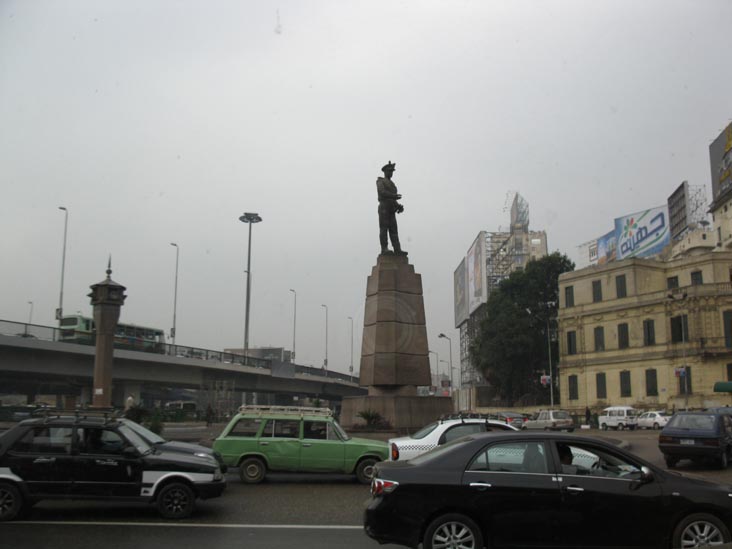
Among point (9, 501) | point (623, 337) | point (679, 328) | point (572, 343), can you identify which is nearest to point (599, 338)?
point (623, 337)

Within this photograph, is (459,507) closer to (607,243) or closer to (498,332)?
(498,332)

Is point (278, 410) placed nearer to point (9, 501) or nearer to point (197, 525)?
point (197, 525)

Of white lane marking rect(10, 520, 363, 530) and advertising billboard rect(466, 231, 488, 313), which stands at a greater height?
advertising billboard rect(466, 231, 488, 313)

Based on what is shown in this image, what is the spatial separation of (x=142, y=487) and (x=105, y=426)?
111 cm

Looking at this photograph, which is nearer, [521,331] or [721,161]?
[521,331]

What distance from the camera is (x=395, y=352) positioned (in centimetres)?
2342

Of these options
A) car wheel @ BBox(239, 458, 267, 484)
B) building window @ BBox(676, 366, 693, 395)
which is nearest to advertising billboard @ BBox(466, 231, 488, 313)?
building window @ BBox(676, 366, 693, 395)

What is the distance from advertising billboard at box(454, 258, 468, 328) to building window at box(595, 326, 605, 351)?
1902 inches

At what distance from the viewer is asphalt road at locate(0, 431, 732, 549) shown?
8.57 metres

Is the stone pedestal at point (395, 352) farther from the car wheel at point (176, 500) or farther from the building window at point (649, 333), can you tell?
the building window at point (649, 333)

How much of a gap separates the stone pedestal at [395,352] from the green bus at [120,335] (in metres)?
16.3

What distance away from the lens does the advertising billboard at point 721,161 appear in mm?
62906

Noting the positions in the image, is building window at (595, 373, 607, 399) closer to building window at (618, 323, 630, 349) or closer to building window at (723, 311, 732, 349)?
building window at (618, 323, 630, 349)

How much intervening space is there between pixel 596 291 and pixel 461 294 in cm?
5531
